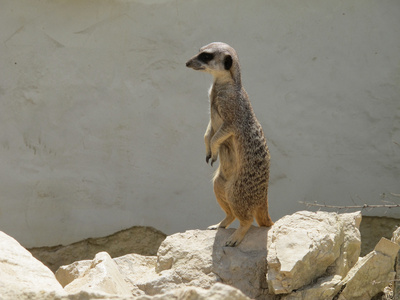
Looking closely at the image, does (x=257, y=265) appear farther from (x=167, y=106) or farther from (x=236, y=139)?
(x=167, y=106)

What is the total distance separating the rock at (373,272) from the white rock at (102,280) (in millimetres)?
1075

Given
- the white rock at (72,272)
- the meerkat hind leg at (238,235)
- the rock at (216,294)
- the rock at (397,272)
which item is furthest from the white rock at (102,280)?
the rock at (397,272)

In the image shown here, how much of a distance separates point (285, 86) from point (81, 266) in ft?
7.78

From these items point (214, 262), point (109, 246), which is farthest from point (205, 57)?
point (109, 246)

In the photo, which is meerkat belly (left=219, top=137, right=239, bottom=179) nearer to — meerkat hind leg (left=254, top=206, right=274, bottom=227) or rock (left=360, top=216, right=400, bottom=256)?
meerkat hind leg (left=254, top=206, right=274, bottom=227)

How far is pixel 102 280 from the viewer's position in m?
2.75

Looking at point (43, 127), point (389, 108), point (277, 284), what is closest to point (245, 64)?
point (389, 108)

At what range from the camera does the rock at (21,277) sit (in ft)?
6.94

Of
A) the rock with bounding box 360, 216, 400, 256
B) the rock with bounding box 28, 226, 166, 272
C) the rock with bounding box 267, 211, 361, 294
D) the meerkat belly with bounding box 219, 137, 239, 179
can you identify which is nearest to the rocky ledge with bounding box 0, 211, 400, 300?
the rock with bounding box 267, 211, 361, 294

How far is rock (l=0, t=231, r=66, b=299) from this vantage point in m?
2.12

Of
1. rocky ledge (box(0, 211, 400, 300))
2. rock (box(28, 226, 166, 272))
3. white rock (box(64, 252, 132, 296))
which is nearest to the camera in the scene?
white rock (box(64, 252, 132, 296))

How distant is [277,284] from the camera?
2.96 m

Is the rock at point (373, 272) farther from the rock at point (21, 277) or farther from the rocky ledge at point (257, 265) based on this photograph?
the rock at point (21, 277)

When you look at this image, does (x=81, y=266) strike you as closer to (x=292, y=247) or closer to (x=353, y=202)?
(x=292, y=247)
